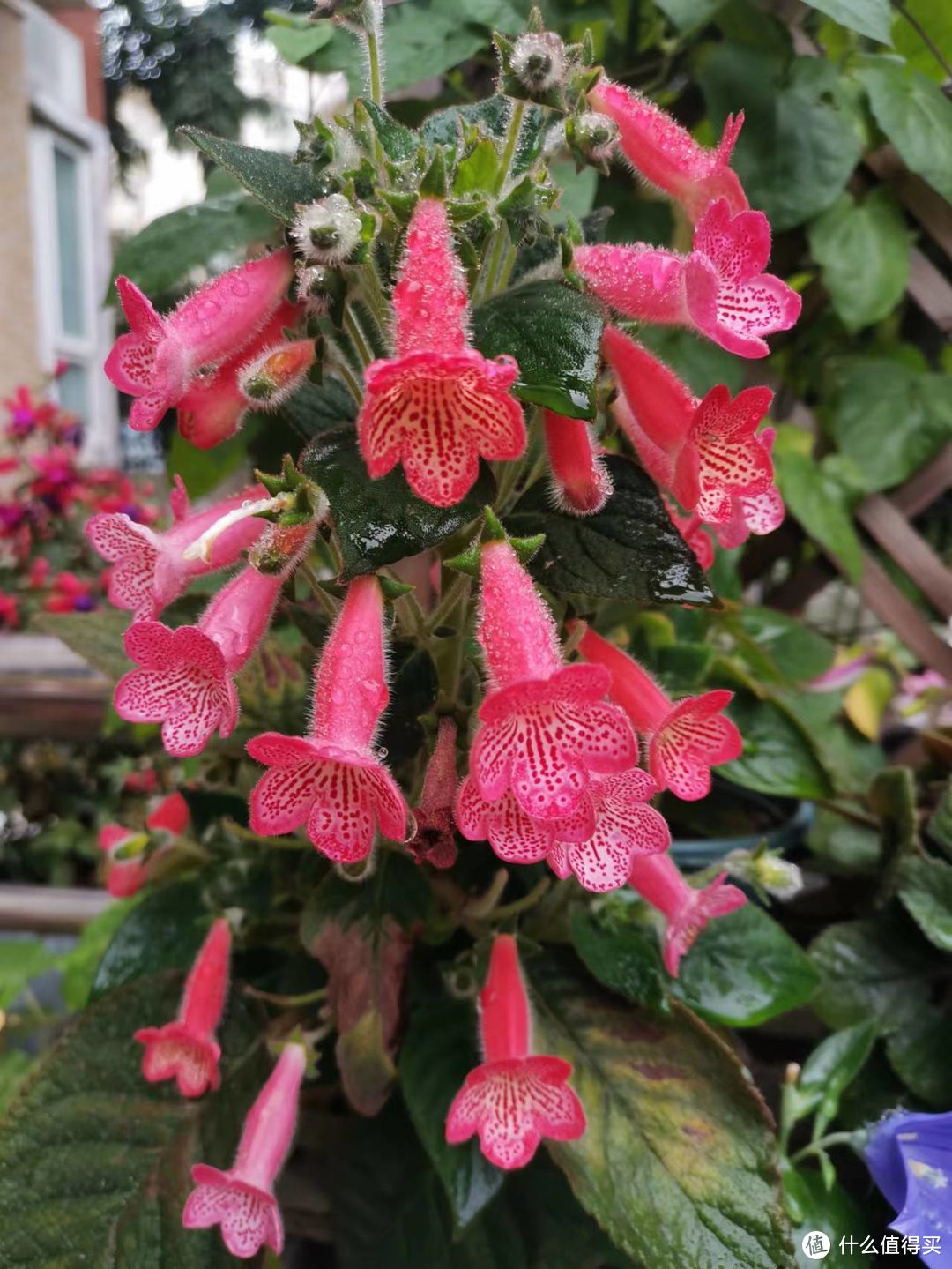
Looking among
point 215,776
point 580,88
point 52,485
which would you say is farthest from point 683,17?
point 52,485

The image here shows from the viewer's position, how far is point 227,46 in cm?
442

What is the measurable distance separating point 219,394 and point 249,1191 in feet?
1.18

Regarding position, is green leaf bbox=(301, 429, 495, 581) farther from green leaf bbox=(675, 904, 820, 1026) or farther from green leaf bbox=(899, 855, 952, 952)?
green leaf bbox=(899, 855, 952, 952)

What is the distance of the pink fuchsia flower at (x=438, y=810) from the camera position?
0.33m

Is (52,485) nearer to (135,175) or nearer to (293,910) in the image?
(293,910)

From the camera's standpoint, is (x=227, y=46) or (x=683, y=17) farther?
(x=227, y=46)

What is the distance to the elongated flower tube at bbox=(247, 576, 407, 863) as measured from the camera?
0.97ft

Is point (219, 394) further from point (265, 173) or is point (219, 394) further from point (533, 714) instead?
point (533, 714)

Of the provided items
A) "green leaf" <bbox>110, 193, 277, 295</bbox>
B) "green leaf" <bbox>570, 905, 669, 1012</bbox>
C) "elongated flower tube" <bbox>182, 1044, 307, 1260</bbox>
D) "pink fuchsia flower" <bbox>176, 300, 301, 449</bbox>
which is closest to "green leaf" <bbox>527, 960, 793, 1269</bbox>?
"green leaf" <bbox>570, 905, 669, 1012</bbox>

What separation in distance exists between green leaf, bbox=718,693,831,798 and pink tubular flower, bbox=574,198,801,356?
0.33 m

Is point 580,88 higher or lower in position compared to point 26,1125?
higher

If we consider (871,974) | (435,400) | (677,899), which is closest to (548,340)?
(435,400)

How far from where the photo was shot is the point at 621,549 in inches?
13.1

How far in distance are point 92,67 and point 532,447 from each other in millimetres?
4929
